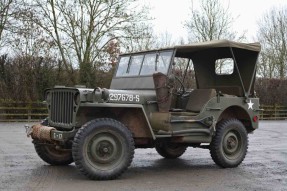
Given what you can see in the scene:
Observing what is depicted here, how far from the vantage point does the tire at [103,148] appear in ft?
24.9

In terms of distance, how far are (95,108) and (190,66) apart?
355cm

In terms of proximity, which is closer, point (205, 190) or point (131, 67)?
point (205, 190)

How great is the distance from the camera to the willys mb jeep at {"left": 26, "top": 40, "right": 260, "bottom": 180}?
7.81 meters

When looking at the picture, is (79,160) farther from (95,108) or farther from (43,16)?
(43,16)

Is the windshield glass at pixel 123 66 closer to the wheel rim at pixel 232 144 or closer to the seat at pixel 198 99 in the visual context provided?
the seat at pixel 198 99

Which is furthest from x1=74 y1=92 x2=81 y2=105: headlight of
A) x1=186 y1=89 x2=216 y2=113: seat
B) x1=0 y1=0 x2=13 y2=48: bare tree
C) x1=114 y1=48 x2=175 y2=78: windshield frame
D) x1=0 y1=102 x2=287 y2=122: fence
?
x1=0 y1=0 x2=13 y2=48: bare tree

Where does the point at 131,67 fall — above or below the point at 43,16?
below

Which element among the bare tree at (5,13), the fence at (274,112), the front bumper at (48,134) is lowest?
the fence at (274,112)

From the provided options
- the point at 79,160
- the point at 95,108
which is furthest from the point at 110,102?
the point at 79,160

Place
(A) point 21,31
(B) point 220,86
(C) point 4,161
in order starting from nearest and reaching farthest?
(C) point 4,161
(B) point 220,86
(A) point 21,31

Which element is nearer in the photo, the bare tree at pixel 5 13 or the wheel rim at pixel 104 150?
the wheel rim at pixel 104 150

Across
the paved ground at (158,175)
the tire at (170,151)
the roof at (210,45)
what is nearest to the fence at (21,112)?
the paved ground at (158,175)

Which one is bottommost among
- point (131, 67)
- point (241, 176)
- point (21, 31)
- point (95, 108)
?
point (241, 176)

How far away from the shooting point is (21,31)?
29484 mm
